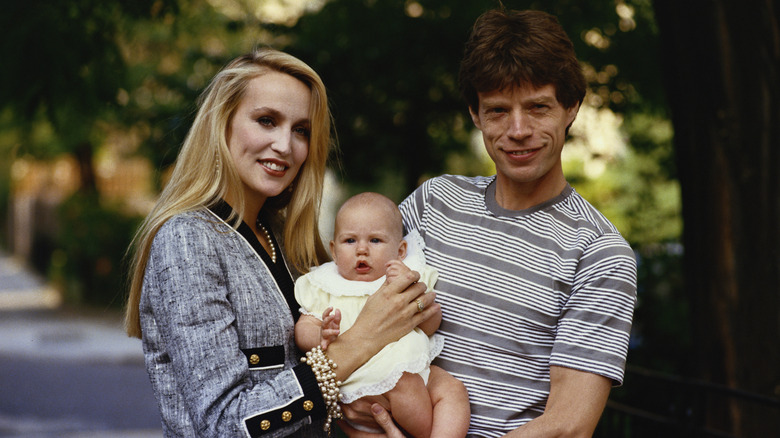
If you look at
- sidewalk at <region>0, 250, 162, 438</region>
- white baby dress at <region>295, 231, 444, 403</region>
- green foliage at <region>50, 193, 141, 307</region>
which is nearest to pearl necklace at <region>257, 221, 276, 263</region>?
white baby dress at <region>295, 231, 444, 403</region>

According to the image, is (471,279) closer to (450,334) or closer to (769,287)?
(450,334)

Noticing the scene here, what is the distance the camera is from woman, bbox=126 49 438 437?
235 cm

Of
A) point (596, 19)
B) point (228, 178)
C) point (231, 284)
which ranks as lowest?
point (231, 284)

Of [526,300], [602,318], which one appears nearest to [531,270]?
[526,300]

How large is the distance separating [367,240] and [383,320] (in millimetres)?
351

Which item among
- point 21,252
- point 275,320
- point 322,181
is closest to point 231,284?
point 275,320

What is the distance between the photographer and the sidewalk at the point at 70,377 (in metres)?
8.06

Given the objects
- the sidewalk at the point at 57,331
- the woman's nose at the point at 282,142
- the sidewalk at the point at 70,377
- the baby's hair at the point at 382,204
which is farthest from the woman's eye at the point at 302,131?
the sidewalk at the point at 57,331

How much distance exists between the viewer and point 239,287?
2.53m

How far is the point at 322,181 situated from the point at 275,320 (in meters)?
0.68

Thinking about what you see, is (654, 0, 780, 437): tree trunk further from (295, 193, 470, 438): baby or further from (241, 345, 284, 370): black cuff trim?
(241, 345, 284, 370): black cuff trim

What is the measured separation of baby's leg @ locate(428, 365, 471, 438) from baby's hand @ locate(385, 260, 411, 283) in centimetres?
36

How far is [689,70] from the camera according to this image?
4.76 m

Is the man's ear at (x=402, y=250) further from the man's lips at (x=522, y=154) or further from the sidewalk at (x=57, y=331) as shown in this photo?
the sidewalk at (x=57, y=331)
